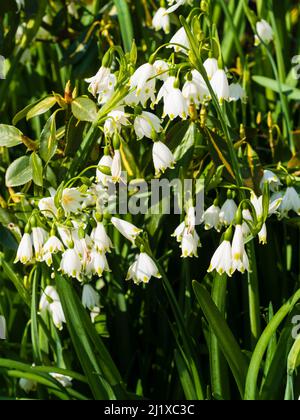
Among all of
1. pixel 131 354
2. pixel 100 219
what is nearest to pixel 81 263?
pixel 100 219

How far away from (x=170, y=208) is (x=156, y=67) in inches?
21.8

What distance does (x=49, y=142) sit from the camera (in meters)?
2.07

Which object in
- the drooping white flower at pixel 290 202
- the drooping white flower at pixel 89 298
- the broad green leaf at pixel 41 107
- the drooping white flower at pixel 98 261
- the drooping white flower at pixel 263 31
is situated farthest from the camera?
the drooping white flower at pixel 263 31

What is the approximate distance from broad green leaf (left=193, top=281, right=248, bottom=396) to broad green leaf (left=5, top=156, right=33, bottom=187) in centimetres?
59

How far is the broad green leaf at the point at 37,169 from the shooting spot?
2037mm

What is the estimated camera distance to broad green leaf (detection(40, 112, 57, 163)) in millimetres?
2063

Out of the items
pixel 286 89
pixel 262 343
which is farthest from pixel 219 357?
pixel 286 89

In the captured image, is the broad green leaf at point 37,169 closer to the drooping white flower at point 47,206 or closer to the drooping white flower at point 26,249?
the drooping white flower at point 47,206

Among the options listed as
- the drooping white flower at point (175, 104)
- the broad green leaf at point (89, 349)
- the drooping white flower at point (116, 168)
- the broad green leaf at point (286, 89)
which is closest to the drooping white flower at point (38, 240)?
the broad green leaf at point (89, 349)

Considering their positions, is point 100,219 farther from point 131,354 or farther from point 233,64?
point 233,64

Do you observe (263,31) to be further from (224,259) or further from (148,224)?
(224,259)

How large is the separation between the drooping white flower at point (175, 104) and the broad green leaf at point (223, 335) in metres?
0.42

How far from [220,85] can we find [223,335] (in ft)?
2.09

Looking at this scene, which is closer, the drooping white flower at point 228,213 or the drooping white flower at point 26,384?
the drooping white flower at point 228,213
